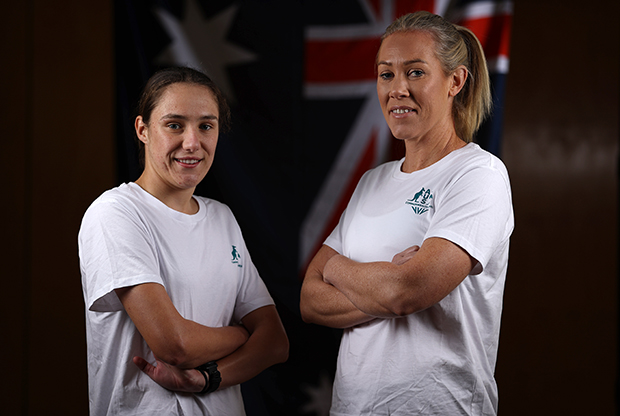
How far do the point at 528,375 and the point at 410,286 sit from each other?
1.51m

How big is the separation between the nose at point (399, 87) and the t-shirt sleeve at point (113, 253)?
76cm

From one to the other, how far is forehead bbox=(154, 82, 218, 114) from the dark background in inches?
36.6

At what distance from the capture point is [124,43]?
2.26 metres

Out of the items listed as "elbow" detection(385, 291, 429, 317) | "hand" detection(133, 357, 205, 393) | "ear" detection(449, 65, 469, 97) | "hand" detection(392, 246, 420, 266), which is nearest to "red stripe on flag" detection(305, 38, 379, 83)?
"ear" detection(449, 65, 469, 97)

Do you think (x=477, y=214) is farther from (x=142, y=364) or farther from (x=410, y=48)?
(x=142, y=364)

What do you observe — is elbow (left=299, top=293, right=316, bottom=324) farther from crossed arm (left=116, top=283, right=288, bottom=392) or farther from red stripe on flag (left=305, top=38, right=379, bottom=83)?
red stripe on flag (left=305, top=38, right=379, bottom=83)

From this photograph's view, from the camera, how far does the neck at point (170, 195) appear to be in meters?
1.54

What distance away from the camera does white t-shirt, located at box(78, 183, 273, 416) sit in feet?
4.47

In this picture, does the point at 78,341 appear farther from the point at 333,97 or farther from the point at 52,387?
the point at 333,97

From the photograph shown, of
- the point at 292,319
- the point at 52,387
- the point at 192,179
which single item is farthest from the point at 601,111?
the point at 52,387

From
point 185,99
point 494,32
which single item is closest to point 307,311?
point 185,99

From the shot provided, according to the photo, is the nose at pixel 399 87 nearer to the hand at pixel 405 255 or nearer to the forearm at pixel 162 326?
the hand at pixel 405 255

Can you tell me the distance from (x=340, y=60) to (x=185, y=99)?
3.23 ft

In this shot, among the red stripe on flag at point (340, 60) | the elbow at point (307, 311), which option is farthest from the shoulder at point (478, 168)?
the red stripe on flag at point (340, 60)
